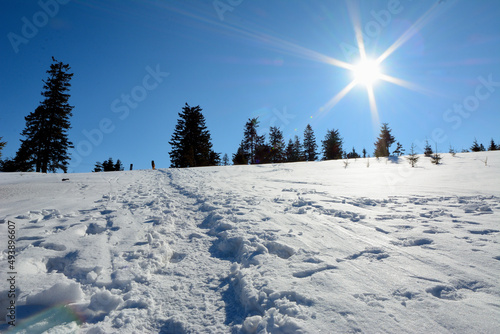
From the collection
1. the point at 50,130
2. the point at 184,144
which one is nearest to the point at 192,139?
the point at 184,144

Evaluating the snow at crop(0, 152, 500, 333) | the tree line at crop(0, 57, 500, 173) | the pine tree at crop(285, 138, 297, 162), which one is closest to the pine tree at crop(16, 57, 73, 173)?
the tree line at crop(0, 57, 500, 173)

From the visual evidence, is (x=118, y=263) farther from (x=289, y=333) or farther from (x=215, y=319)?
(x=289, y=333)

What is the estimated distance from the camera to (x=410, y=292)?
204 cm

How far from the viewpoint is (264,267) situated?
2.73 meters


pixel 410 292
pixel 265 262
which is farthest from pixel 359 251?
pixel 265 262

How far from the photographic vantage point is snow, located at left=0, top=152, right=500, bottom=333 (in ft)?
6.23

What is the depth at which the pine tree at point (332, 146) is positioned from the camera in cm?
4078

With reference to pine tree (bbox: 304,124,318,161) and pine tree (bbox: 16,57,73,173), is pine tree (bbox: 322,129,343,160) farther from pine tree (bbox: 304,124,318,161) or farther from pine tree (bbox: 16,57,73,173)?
pine tree (bbox: 16,57,73,173)

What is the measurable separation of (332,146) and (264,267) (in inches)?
1648

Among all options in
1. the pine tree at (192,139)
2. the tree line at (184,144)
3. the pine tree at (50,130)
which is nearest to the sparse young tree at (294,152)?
the tree line at (184,144)

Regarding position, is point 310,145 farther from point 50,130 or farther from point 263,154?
point 50,130

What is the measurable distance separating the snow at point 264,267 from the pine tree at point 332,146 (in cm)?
3717

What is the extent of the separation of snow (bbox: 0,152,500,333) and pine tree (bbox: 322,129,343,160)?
3717 centimetres

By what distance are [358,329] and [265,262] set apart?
130cm
